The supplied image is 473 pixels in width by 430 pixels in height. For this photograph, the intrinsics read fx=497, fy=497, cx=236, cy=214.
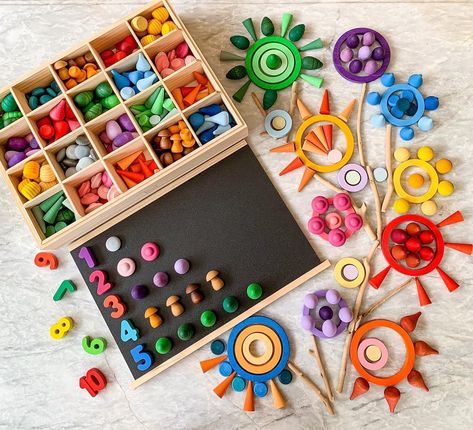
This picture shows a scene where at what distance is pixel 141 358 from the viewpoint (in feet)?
3.58

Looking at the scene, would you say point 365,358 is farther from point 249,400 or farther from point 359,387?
point 249,400

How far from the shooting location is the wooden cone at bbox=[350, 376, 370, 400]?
3.43 feet

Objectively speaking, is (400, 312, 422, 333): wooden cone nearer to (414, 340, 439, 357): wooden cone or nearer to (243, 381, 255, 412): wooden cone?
(414, 340, 439, 357): wooden cone

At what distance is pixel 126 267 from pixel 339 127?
578 millimetres

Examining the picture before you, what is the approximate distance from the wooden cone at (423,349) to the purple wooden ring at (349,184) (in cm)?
35

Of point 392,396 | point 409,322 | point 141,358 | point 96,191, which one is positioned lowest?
point 392,396

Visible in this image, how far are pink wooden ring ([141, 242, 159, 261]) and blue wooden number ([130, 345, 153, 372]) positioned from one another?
Answer: 20cm

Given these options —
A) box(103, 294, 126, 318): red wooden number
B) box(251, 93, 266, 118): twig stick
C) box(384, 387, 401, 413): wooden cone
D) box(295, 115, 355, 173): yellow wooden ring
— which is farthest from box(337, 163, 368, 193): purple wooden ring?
box(103, 294, 126, 318): red wooden number

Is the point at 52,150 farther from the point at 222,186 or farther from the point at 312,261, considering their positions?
the point at 312,261

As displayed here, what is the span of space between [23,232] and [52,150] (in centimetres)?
23

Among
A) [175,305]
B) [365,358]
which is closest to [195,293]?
[175,305]

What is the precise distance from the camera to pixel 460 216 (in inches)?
42.6

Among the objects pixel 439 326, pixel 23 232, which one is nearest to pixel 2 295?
pixel 23 232

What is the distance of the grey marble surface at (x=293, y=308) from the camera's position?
1.07 meters
